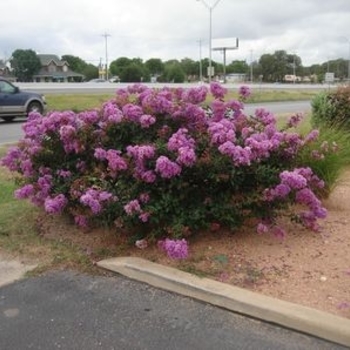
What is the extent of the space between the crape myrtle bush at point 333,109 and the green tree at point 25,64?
110166 millimetres

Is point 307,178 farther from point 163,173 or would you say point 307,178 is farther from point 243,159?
point 163,173

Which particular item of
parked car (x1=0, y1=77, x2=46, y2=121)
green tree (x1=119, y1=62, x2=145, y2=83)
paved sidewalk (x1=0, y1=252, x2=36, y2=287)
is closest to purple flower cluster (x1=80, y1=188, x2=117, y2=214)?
paved sidewalk (x1=0, y1=252, x2=36, y2=287)

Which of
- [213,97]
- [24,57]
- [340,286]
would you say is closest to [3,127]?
[213,97]

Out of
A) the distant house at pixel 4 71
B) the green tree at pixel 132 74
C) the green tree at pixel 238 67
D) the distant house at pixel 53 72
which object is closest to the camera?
the distant house at pixel 4 71

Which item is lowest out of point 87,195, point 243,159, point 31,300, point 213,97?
point 31,300

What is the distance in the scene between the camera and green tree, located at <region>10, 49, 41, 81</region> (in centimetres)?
11512

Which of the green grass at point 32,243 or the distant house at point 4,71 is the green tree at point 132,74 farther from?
the green grass at point 32,243

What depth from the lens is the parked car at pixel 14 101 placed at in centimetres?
2212

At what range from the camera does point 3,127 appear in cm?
2041

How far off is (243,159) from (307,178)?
2.64 feet

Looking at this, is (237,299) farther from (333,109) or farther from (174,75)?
(174,75)

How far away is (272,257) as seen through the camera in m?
4.80

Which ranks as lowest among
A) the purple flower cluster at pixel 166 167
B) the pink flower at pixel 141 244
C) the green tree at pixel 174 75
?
the pink flower at pixel 141 244

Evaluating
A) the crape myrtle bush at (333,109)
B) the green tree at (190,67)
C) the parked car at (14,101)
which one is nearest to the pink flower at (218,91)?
the crape myrtle bush at (333,109)
